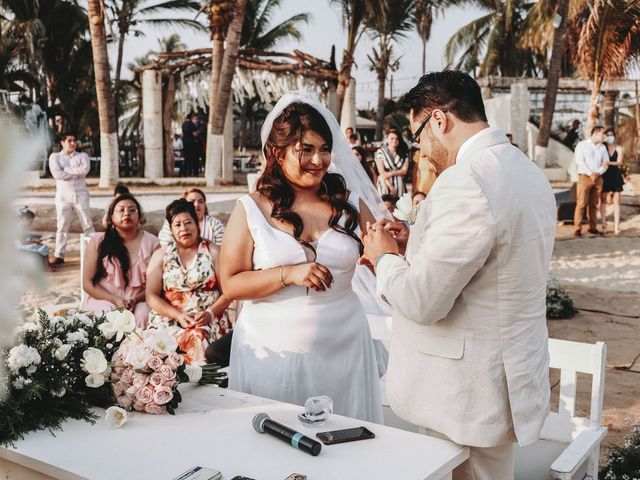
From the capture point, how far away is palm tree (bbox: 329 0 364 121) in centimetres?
1872

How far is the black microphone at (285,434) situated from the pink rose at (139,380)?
0.41 metres

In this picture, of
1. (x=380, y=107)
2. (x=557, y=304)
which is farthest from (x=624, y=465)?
(x=380, y=107)

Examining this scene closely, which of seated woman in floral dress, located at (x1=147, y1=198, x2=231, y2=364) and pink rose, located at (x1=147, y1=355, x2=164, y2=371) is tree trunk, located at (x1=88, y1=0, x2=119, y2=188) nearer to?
seated woman in floral dress, located at (x1=147, y1=198, x2=231, y2=364)

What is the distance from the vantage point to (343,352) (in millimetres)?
2936

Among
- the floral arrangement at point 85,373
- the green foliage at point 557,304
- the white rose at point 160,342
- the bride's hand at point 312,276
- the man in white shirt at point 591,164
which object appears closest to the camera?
the floral arrangement at point 85,373

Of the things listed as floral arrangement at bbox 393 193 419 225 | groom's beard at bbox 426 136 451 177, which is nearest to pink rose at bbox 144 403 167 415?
floral arrangement at bbox 393 193 419 225

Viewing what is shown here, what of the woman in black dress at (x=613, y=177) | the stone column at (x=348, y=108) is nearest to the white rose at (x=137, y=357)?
the woman in black dress at (x=613, y=177)

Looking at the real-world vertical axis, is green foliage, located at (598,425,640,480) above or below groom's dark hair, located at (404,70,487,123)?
below

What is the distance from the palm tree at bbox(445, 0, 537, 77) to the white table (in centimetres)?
2714

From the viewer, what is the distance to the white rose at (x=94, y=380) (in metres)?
2.29

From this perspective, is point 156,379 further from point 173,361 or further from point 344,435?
point 344,435

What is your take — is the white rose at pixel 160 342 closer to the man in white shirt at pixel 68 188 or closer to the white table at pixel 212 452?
the white table at pixel 212 452

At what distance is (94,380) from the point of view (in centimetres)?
229

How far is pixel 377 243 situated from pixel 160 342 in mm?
832
